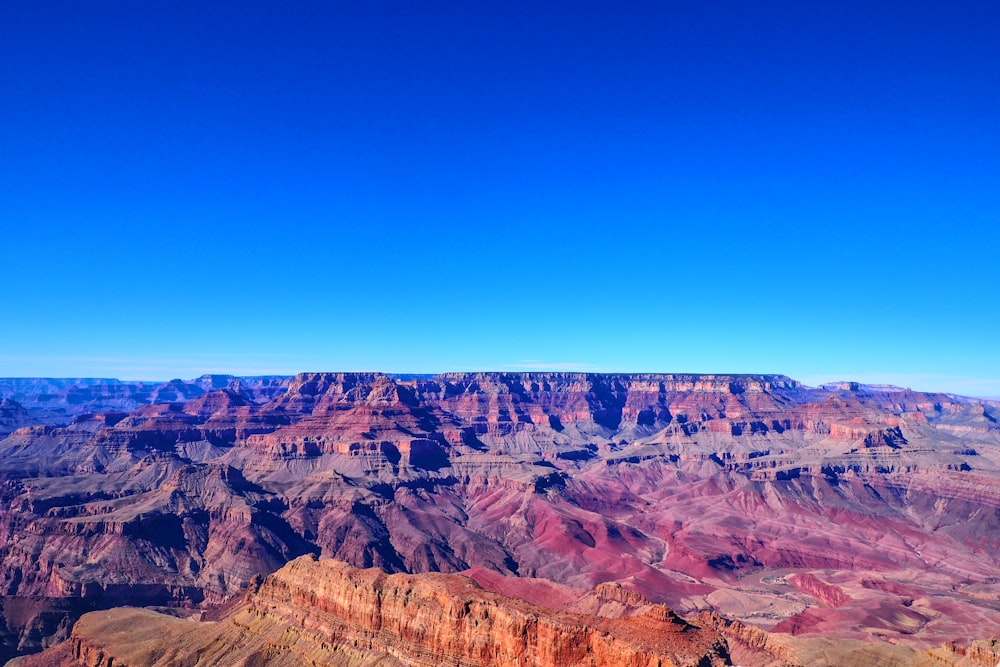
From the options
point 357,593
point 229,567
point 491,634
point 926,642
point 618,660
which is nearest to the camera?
point 618,660

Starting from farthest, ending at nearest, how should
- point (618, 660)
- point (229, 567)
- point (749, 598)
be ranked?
point (229, 567) → point (749, 598) → point (618, 660)

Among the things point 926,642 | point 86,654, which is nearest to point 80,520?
point 86,654

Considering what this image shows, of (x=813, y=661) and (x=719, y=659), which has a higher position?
(x=719, y=659)

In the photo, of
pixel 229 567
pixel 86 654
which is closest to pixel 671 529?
pixel 229 567

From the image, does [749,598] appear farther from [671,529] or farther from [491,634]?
[491,634]

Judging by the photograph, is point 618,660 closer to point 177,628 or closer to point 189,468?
point 177,628

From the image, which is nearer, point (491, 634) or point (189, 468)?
point (491, 634)

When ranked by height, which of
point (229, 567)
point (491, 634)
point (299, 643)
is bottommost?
point (229, 567)
